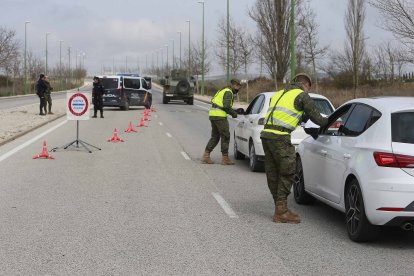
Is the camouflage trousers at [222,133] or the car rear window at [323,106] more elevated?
the car rear window at [323,106]

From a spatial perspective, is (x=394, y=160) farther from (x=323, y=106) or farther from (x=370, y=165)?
(x=323, y=106)

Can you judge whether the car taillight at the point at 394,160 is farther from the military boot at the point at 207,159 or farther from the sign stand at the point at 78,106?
the sign stand at the point at 78,106

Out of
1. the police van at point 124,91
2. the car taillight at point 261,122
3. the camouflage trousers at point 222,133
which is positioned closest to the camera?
the car taillight at point 261,122

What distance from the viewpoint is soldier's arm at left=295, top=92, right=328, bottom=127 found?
729 centimetres

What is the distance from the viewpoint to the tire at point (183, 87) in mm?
44259

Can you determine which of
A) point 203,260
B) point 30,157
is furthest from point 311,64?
point 203,260

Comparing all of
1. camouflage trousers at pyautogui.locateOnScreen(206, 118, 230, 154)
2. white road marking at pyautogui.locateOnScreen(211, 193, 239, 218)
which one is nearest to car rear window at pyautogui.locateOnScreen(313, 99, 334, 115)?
camouflage trousers at pyautogui.locateOnScreen(206, 118, 230, 154)

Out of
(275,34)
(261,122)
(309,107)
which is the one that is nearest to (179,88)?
(275,34)

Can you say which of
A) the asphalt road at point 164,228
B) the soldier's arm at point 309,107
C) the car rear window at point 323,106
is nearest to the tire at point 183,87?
the asphalt road at point 164,228

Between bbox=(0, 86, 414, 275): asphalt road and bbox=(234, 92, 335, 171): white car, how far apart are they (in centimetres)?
36

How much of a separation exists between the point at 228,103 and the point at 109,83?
22.2 meters

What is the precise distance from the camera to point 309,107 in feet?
23.9

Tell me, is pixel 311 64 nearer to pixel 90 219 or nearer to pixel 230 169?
pixel 230 169

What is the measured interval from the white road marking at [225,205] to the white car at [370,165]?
44.9 inches
